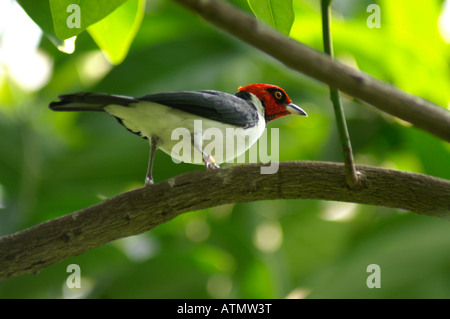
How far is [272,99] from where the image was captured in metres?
2.89

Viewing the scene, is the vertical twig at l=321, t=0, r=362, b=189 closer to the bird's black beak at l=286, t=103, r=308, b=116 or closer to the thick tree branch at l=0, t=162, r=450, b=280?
the thick tree branch at l=0, t=162, r=450, b=280

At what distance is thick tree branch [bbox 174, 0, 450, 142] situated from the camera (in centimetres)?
82

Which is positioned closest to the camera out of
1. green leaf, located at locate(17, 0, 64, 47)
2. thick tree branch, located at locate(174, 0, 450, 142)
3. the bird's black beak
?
thick tree branch, located at locate(174, 0, 450, 142)

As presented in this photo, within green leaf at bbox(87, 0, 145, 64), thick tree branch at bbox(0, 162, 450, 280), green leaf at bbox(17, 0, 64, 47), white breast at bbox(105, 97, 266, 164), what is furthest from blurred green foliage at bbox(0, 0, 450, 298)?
green leaf at bbox(17, 0, 64, 47)

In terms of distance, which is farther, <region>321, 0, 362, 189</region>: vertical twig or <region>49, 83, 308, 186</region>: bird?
<region>49, 83, 308, 186</region>: bird

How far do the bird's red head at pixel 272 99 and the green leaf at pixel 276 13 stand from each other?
1.34m

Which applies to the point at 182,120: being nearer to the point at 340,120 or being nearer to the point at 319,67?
the point at 340,120

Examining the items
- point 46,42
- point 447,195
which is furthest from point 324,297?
point 46,42

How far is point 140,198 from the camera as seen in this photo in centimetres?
202

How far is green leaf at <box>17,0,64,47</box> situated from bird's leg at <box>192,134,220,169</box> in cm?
73

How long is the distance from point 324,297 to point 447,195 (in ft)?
4.15

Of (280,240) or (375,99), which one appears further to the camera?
(280,240)

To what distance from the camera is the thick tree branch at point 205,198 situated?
1869 millimetres

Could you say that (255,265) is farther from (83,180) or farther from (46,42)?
(46,42)
